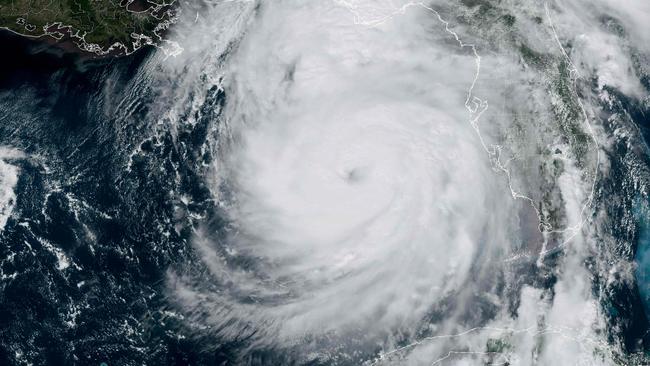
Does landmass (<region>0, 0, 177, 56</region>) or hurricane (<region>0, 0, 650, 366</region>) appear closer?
hurricane (<region>0, 0, 650, 366</region>)

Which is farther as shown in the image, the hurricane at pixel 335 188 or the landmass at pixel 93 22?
the landmass at pixel 93 22

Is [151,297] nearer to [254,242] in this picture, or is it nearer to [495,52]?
[254,242]

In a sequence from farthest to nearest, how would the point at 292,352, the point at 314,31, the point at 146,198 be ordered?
the point at 314,31
the point at 146,198
the point at 292,352

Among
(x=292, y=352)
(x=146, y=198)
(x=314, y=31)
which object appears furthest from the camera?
(x=314, y=31)

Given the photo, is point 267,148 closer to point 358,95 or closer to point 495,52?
point 358,95

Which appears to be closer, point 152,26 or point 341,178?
point 341,178

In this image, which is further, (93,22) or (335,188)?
(93,22)

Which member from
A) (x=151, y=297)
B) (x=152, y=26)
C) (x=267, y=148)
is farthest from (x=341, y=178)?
(x=152, y=26)

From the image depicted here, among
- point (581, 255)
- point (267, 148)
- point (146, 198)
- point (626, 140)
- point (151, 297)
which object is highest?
point (626, 140)

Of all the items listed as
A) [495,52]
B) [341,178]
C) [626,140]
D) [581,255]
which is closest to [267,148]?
[341,178]

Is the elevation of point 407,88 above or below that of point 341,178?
above

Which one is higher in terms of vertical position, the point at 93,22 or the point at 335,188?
the point at 335,188
